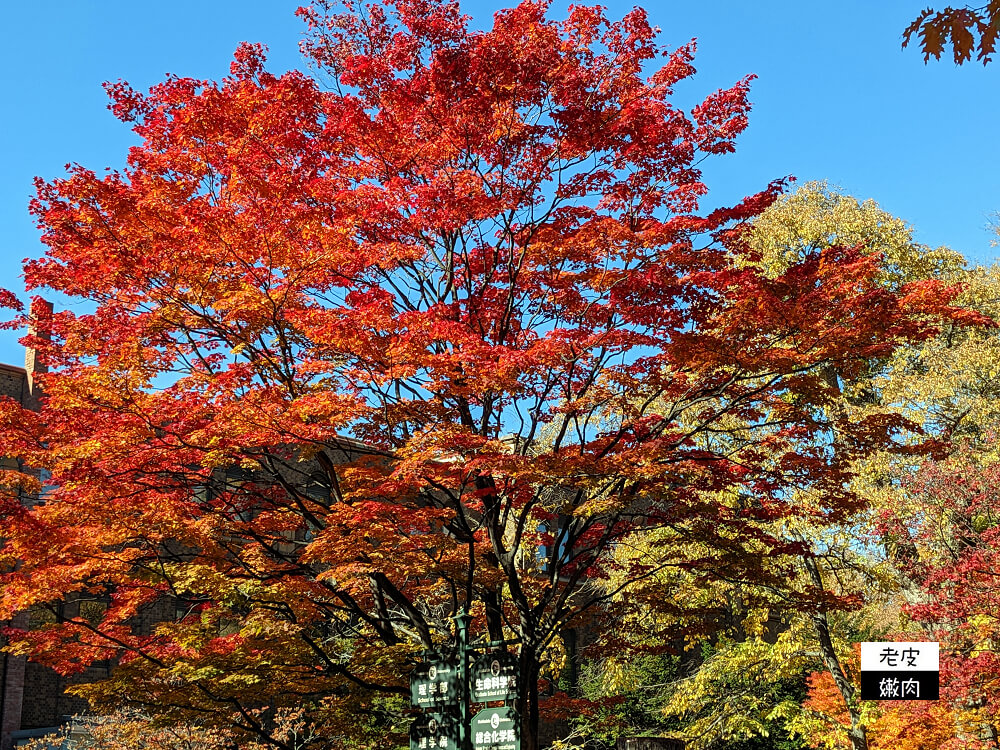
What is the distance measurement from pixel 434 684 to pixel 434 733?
62cm

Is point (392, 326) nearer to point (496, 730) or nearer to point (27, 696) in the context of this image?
point (496, 730)

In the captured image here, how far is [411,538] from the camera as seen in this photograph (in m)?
12.6

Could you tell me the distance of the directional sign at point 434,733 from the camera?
12.3 m

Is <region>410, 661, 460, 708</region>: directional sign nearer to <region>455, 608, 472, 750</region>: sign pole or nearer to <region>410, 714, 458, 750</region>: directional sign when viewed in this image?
<region>455, 608, 472, 750</region>: sign pole

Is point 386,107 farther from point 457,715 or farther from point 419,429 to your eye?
point 457,715

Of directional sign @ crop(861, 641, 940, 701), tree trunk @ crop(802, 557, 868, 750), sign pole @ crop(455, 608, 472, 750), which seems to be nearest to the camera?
sign pole @ crop(455, 608, 472, 750)

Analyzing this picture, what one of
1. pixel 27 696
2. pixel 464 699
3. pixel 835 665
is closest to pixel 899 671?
pixel 835 665

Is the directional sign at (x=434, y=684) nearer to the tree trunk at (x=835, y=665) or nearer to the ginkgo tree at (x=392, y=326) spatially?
the ginkgo tree at (x=392, y=326)

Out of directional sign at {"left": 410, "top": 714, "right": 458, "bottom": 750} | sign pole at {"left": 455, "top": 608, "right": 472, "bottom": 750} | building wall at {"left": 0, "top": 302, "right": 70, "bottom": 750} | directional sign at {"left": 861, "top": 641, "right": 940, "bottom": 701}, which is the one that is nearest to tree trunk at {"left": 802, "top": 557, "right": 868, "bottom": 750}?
directional sign at {"left": 861, "top": 641, "right": 940, "bottom": 701}

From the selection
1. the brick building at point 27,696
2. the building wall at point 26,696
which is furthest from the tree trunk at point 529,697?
the building wall at point 26,696

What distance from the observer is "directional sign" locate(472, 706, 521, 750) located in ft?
37.7

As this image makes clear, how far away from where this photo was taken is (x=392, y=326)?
1205 cm

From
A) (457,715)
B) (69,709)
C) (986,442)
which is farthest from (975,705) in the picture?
(69,709)

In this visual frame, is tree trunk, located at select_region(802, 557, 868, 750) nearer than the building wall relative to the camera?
Yes
